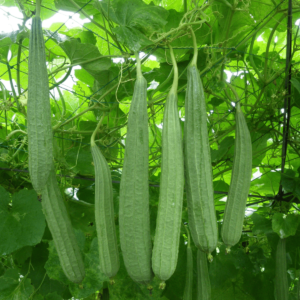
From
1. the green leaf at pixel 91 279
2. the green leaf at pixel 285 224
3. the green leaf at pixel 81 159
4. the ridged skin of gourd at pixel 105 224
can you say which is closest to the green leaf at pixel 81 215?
the green leaf at pixel 81 159

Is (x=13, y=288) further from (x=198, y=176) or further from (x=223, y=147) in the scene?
(x=223, y=147)

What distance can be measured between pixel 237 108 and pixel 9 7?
4.41ft

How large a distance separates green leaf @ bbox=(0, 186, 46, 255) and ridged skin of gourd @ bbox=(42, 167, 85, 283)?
33 cm

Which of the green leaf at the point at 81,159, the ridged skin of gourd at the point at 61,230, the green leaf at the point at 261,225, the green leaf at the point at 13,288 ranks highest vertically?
the green leaf at the point at 81,159

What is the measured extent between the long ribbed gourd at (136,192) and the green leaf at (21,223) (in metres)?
0.67

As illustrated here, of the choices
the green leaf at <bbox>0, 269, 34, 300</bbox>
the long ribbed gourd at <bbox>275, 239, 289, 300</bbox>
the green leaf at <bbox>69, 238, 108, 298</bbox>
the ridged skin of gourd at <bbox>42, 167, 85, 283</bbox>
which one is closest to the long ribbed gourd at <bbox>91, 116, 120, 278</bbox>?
the ridged skin of gourd at <bbox>42, 167, 85, 283</bbox>

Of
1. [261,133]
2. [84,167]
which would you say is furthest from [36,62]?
[261,133]

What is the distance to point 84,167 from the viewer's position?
74.1 inches

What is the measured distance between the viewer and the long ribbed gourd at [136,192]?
0.98m

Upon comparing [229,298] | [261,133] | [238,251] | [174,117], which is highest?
[261,133]

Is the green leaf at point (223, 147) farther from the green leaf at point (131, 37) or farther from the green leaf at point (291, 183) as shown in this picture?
the green leaf at point (131, 37)

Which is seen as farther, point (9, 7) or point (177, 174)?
point (9, 7)

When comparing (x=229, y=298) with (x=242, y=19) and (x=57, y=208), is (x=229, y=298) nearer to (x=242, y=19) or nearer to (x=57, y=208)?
(x=57, y=208)

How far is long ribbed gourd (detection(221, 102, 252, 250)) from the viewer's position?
3.78 ft
